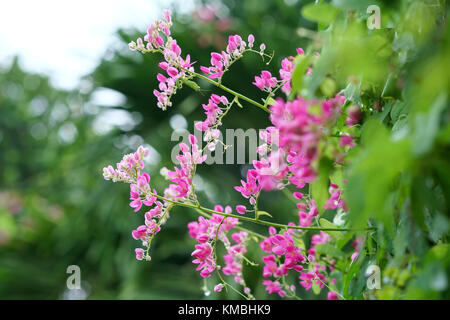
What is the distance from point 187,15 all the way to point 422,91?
A: 1960 mm

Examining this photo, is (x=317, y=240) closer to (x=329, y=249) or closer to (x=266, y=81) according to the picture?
(x=329, y=249)

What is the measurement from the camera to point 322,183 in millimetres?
325

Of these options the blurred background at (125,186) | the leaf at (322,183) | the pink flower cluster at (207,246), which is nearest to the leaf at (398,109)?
the leaf at (322,183)

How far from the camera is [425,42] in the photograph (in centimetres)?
27

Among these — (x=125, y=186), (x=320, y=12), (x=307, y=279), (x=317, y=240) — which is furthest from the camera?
(x=125, y=186)

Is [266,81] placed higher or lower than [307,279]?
higher

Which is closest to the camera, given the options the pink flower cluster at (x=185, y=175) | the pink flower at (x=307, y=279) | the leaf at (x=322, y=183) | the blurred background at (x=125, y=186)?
the leaf at (x=322, y=183)

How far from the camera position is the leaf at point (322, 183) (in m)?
0.29

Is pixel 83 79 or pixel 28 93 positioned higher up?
pixel 28 93

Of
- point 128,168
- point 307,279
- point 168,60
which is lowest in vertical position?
point 307,279

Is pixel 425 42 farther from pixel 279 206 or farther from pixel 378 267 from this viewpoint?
pixel 279 206

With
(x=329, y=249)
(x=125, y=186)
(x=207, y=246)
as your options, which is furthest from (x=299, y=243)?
(x=125, y=186)

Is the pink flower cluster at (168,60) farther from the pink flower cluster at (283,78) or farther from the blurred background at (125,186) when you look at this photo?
the blurred background at (125,186)
